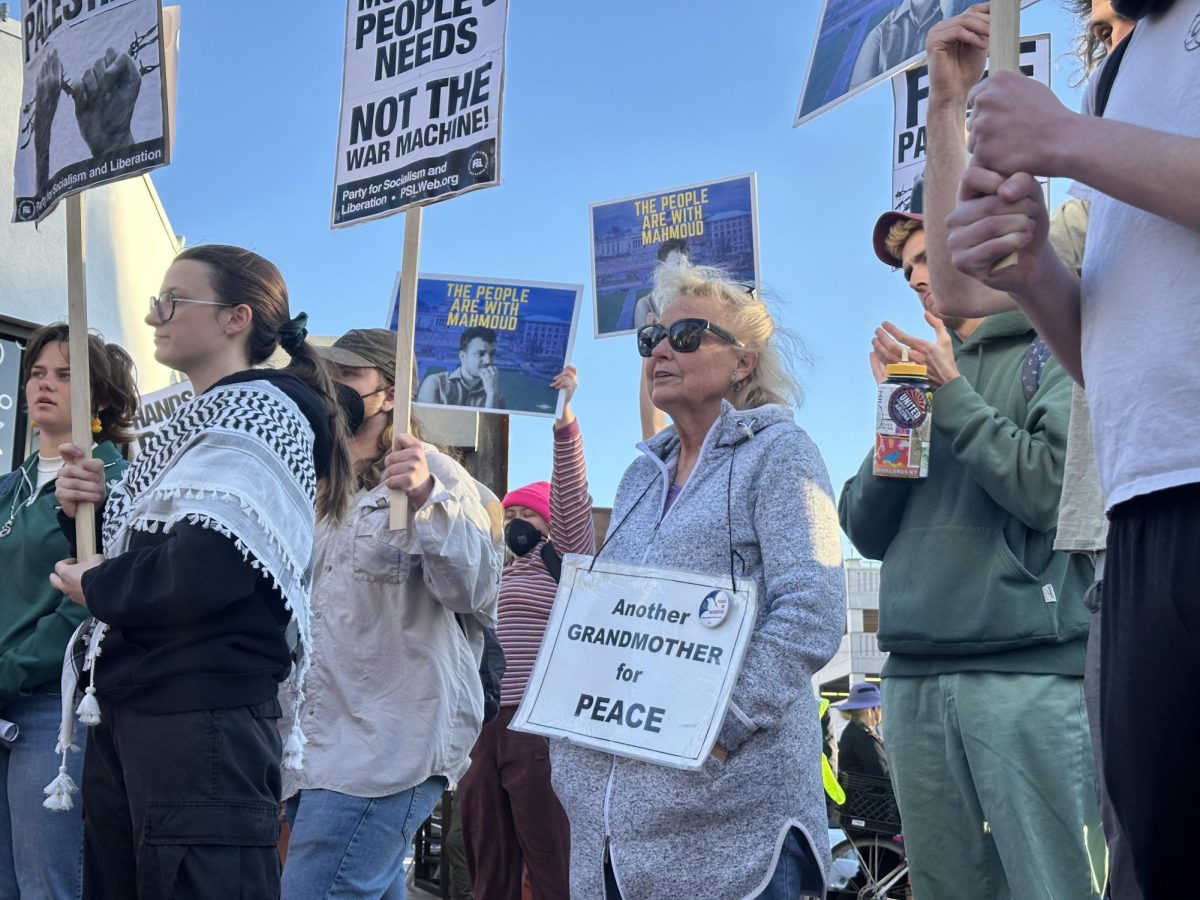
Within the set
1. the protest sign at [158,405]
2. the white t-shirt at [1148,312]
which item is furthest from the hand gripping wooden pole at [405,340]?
the protest sign at [158,405]

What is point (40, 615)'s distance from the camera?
4.24 metres

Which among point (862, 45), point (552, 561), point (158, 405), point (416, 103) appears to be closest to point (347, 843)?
point (552, 561)

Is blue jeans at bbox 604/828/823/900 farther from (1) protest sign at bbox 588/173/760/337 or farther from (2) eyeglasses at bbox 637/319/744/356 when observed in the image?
(1) protest sign at bbox 588/173/760/337

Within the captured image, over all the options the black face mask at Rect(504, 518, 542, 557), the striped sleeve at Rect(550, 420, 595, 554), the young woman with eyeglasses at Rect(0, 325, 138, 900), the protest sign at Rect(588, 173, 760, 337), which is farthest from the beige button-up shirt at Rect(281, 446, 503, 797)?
the black face mask at Rect(504, 518, 542, 557)

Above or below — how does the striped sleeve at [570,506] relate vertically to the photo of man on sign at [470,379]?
below

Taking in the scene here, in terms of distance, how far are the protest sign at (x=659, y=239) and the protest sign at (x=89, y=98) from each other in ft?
6.70

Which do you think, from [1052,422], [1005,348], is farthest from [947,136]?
[1005,348]

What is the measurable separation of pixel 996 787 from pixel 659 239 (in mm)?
3273

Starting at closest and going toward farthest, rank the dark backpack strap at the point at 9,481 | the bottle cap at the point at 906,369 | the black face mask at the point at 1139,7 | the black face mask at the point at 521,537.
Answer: the black face mask at the point at 1139,7, the bottle cap at the point at 906,369, the dark backpack strap at the point at 9,481, the black face mask at the point at 521,537

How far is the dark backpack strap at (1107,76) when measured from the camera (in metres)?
1.72

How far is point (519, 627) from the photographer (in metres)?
5.89

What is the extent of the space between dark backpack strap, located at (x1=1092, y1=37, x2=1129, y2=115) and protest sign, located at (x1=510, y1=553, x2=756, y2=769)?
1308mm

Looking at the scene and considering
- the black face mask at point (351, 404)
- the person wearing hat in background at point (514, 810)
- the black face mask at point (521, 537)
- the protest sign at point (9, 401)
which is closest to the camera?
the black face mask at point (351, 404)

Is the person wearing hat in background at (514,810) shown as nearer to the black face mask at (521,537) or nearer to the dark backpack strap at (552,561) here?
the dark backpack strap at (552,561)
